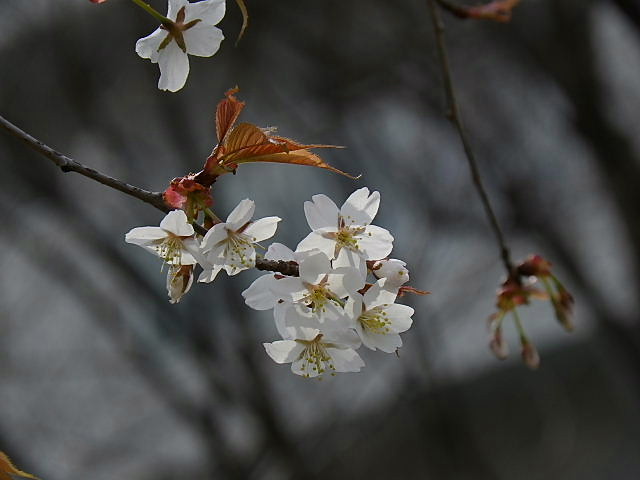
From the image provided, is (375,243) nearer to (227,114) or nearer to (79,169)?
(227,114)

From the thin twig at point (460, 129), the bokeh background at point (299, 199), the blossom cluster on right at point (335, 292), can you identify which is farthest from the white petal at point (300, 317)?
the bokeh background at point (299, 199)

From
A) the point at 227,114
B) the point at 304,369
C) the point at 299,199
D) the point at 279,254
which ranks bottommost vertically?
the point at 304,369

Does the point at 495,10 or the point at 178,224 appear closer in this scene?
the point at 178,224

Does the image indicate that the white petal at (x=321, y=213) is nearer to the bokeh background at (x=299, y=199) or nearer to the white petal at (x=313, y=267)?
Answer: the white petal at (x=313, y=267)

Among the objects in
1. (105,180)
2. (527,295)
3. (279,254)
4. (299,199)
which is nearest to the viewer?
(105,180)

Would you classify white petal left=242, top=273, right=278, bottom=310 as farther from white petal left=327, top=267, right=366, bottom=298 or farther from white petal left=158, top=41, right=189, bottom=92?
white petal left=158, top=41, right=189, bottom=92

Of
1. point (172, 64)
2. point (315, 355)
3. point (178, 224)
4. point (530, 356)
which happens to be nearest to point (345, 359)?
point (315, 355)

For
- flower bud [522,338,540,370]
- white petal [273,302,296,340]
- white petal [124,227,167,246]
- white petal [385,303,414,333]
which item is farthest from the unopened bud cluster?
white petal [124,227,167,246]

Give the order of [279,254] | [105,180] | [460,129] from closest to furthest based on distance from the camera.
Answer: [105,180] < [279,254] < [460,129]
